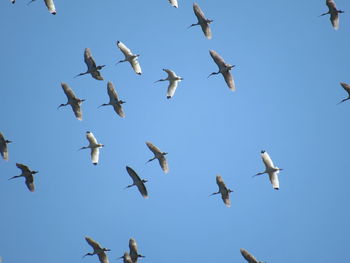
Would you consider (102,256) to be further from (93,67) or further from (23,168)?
(93,67)

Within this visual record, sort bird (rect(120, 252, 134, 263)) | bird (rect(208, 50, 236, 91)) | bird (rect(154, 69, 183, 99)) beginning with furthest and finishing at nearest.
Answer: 1. bird (rect(154, 69, 183, 99))
2. bird (rect(208, 50, 236, 91))
3. bird (rect(120, 252, 134, 263))

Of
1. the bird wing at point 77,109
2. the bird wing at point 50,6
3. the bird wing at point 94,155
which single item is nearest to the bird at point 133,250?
the bird wing at point 94,155

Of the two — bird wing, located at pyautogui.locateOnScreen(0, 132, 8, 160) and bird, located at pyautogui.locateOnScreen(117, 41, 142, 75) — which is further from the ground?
bird, located at pyautogui.locateOnScreen(117, 41, 142, 75)

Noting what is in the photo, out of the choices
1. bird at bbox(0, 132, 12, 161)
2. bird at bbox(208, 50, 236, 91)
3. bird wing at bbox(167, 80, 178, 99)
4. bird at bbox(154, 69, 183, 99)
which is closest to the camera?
bird at bbox(0, 132, 12, 161)

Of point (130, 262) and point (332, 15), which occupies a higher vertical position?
point (332, 15)

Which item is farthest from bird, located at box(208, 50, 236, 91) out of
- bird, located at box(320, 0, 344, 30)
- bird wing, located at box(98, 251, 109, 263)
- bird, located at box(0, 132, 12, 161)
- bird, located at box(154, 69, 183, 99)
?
bird, located at box(0, 132, 12, 161)

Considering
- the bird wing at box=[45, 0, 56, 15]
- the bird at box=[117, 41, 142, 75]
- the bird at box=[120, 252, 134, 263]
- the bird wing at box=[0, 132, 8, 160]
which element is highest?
the bird wing at box=[45, 0, 56, 15]

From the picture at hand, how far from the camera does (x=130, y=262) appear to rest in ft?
191

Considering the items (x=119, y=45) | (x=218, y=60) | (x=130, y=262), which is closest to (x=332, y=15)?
(x=218, y=60)

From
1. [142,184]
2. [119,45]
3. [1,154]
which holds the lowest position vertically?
[142,184]

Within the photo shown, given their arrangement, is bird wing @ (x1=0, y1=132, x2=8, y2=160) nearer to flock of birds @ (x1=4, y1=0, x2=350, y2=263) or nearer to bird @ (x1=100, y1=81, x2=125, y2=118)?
flock of birds @ (x1=4, y1=0, x2=350, y2=263)

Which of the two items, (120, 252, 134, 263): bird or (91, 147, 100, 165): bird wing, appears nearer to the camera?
(120, 252, 134, 263): bird

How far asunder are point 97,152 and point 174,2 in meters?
11.1

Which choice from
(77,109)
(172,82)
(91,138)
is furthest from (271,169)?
(77,109)
